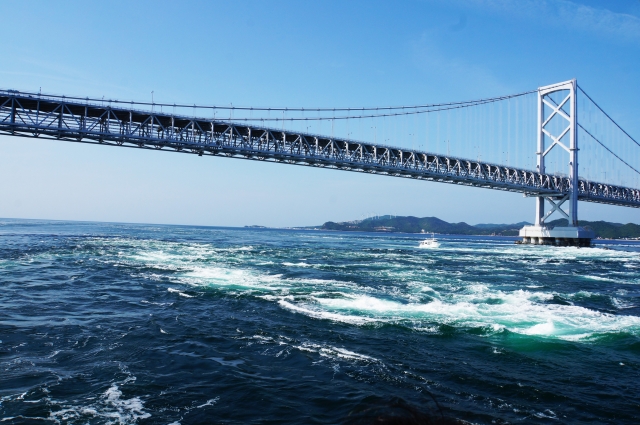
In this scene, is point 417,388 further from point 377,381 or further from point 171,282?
point 171,282

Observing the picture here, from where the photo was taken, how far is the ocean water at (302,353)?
21.9 feet

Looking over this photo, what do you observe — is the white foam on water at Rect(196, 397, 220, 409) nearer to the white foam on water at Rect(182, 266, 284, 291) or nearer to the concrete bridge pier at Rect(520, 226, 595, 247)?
the white foam on water at Rect(182, 266, 284, 291)

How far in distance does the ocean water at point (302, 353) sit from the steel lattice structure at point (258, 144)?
25.4 m

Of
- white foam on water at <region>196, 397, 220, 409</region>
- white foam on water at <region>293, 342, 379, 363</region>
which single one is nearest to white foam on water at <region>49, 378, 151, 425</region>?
white foam on water at <region>196, 397, 220, 409</region>

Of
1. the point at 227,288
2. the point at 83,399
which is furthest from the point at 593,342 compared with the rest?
the point at 227,288

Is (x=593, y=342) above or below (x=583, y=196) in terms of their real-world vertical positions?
below

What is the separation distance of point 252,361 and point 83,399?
3218 millimetres

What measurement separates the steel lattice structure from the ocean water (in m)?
25.4

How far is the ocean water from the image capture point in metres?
6.67

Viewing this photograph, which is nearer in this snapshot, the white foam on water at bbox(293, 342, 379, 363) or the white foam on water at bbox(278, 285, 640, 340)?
the white foam on water at bbox(293, 342, 379, 363)

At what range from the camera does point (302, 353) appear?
933 cm

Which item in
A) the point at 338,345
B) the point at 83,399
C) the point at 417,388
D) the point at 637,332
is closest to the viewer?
the point at 83,399

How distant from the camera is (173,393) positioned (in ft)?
23.4

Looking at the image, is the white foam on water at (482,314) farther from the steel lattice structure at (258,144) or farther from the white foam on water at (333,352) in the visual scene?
the steel lattice structure at (258,144)
